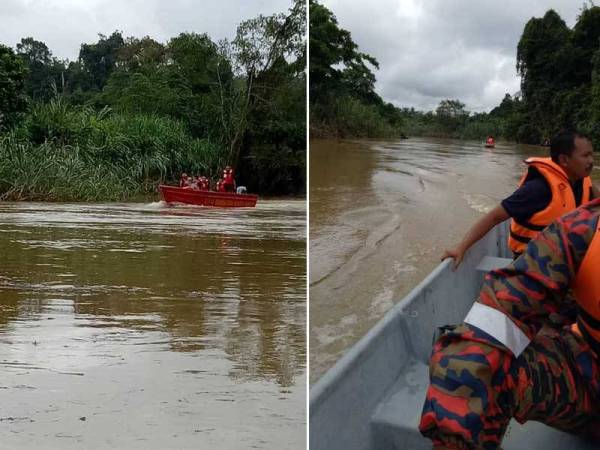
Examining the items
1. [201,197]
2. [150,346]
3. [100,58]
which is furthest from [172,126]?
[150,346]

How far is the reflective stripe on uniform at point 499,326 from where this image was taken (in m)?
0.54

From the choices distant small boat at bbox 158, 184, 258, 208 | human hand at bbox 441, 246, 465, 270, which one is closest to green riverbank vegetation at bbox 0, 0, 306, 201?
distant small boat at bbox 158, 184, 258, 208

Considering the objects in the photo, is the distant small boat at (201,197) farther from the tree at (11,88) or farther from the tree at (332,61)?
the tree at (332,61)

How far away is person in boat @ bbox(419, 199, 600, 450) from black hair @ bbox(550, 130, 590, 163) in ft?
1.34

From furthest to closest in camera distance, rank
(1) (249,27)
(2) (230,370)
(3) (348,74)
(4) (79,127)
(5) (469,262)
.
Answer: (1) (249,27) < (4) (79,127) < (2) (230,370) < (5) (469,262) < (3) (348,74)

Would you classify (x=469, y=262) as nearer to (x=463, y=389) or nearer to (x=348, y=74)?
(x=348, y=74)

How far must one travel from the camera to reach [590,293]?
22.0 inches

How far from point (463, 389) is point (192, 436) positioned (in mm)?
1082

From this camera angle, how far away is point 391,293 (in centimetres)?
323

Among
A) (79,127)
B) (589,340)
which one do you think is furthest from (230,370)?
(79,127)

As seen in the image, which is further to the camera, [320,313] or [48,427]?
[320,313]

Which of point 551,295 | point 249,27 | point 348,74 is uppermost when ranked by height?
point 249,27

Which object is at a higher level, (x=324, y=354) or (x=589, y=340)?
(x=589, y=340)

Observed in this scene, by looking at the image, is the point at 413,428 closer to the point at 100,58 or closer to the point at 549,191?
the point at 549,191
